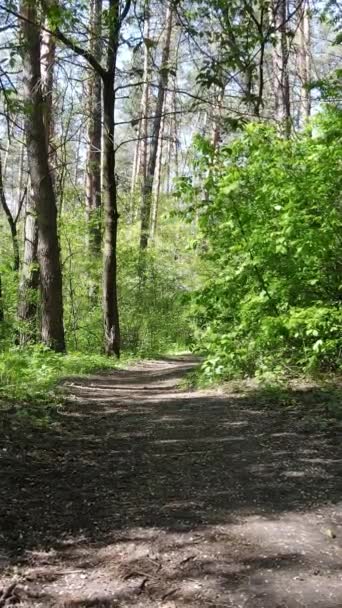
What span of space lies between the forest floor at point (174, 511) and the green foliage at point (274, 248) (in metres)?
1.07

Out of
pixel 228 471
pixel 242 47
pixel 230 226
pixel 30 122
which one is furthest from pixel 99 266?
pixel 228 471

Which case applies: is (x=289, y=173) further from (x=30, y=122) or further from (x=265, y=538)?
(x=30, y=122)

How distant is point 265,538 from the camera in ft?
10.2

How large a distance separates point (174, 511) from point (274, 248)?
3900 millimetres

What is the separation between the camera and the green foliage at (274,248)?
21.1 feet

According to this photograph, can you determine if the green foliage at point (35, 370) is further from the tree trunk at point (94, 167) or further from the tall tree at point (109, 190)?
the tree trunk at point (94, 167)

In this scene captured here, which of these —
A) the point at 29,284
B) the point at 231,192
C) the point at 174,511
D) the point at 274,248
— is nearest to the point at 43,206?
the point at 29,284

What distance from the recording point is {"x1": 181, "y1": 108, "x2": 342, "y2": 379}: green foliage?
6438 mm

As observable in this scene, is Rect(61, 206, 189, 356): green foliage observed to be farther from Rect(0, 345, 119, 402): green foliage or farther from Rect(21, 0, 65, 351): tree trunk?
Rect(0, 345, 119, 402): green foliage

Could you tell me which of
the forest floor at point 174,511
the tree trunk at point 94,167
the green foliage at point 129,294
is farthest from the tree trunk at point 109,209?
the forest floor at point 174,511

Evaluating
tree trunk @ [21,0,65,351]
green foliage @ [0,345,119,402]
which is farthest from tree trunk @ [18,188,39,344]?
green foliage @ [0,345,119,402]

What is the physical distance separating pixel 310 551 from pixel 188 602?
0.81 metres

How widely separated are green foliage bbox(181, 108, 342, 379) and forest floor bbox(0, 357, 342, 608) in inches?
42.3

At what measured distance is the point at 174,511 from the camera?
3564 millimetres
